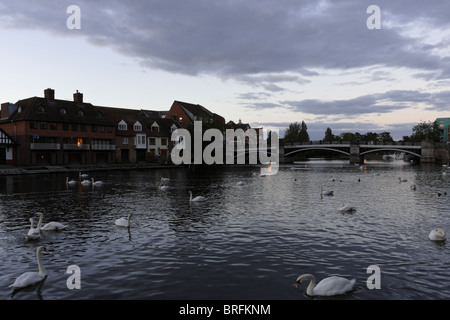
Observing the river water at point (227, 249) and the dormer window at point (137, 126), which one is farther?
the dormer window at point (137, 126)

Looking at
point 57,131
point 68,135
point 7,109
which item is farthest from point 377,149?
point 7,109

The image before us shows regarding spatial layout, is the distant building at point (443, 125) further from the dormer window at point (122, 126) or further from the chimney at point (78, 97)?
the chimney at point (78, 97)

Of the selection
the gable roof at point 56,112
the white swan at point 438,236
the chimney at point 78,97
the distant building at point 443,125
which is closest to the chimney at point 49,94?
the gable roof at point 56,112

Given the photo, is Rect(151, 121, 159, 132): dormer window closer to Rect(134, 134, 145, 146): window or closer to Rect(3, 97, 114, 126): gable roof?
Rect(134, 134, 145, 146): window

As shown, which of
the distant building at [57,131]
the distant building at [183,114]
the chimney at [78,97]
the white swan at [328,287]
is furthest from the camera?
the distant building at [183,114]

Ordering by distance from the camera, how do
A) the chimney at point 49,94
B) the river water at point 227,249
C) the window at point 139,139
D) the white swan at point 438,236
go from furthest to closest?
the window at point 139,139, the chimney at point 49,94, the white swan at point 438,236, the river water at point 227,249
